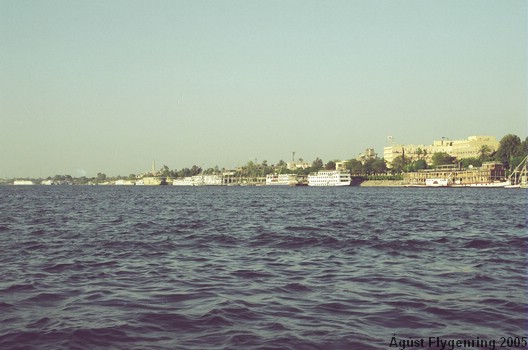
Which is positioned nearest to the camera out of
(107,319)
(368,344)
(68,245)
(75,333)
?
(368,344)

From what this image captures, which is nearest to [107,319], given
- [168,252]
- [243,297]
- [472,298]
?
[243,297]

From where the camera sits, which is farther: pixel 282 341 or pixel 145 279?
pixel 145 279

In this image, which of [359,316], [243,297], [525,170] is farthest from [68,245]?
[525,170]

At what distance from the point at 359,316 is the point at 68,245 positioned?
18.0m

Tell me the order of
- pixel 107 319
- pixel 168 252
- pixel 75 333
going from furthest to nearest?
pixel 168 252 < pixel 107 319 < pixel 75 333

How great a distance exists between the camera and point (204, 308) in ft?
40.6

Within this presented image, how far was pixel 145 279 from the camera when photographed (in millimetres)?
16094

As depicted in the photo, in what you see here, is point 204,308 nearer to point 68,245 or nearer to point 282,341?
point 282,341

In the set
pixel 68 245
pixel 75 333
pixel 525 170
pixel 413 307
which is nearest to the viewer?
pixel 75 333

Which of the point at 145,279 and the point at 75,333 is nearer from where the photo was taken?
the point at 75,333

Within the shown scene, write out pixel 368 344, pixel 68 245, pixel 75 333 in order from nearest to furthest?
pixel 368 344 → pixel 75 333 → pixel 68 245

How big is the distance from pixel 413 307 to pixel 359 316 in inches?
63.3

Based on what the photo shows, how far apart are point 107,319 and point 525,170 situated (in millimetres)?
213115

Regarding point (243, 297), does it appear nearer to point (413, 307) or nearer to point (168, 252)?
point (413, 307)
